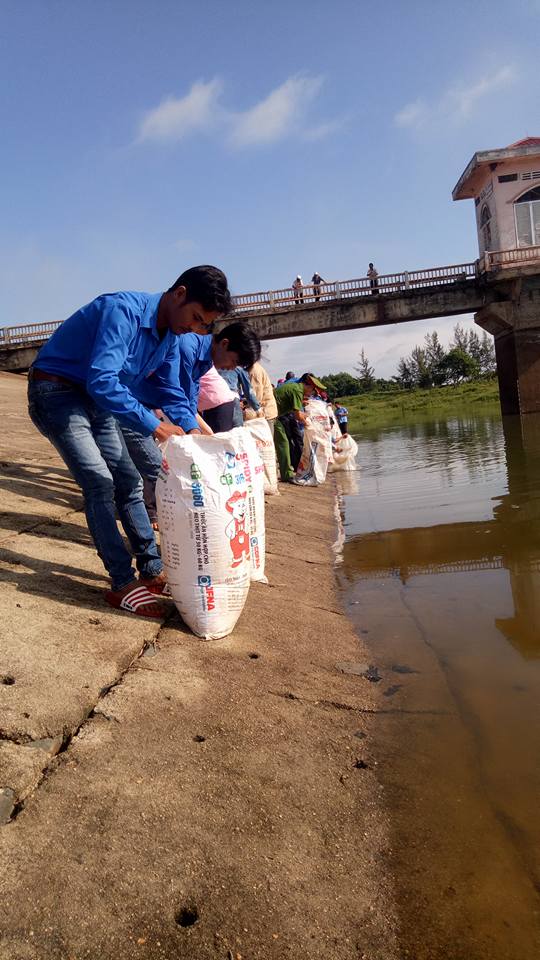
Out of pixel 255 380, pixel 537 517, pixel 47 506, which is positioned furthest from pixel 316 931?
pixel 255 380

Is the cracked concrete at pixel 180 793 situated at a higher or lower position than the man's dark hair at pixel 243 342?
lower

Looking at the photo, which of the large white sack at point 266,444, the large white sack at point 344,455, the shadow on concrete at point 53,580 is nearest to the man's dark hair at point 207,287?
the shadow on concrete at point 53,580

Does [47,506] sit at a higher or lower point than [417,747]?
higher

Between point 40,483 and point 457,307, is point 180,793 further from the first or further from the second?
point 457,307

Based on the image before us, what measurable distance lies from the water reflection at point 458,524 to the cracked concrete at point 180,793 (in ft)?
3.38

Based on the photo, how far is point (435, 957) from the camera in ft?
3.98

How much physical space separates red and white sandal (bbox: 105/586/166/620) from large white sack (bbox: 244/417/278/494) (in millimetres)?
2764

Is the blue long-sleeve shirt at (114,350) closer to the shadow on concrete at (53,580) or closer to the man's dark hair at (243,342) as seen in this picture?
the shadow on concrete at (53,580)

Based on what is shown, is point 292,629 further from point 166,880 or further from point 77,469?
point 166,880

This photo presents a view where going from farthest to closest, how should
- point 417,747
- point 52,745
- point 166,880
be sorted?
point 417,747 < point 52,745 < point 166,880

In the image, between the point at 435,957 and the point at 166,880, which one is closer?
the point at 435,957

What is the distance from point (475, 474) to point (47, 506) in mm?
5143

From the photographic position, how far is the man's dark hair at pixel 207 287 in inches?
108

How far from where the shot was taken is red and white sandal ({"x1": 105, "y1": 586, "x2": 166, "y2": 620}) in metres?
2.73
